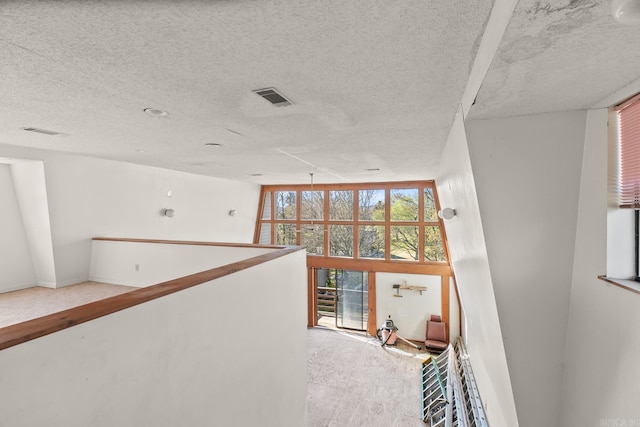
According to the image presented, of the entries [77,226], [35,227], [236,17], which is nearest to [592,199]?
[236,17]

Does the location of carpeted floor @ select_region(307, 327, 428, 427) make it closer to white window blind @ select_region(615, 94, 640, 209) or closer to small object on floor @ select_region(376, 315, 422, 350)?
small object on floor @ select_region(376, 315, 422, 350)

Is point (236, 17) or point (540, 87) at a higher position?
point (236, 17)

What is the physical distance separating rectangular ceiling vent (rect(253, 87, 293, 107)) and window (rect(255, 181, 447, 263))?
207 inches

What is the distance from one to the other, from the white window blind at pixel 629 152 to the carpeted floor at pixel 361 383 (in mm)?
5049

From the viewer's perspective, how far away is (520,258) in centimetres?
181

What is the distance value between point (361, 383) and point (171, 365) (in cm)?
550

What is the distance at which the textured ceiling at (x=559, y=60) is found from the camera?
3.04ft

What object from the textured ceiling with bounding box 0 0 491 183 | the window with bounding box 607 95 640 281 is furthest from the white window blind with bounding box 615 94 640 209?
the textured ceiling with bounding box 0 0 491 183

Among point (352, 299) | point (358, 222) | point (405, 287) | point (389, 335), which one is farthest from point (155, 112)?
point (352, 299)

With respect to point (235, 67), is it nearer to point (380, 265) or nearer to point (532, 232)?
point (532, 232)

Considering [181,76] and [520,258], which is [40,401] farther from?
[520,258]

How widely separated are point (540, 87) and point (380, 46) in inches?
32.1

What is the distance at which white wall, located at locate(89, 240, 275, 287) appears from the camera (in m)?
3.84

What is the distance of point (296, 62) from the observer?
1.50m
